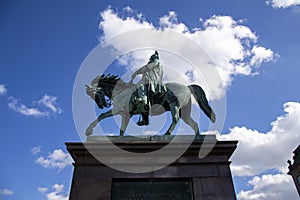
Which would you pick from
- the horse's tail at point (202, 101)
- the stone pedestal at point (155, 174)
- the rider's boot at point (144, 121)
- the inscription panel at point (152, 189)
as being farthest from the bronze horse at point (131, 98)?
the inscription panel at point (152, 189)

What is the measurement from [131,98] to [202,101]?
2.61 meters

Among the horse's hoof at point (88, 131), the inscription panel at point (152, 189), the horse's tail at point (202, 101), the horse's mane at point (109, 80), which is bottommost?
the inscription panel at point (152, 189)

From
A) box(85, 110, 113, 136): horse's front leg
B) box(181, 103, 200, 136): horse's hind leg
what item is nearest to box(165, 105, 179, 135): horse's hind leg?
box(181, 103, 200, 136): horse's hind leg

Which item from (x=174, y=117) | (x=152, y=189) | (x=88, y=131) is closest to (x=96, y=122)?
(x=88, y=131)

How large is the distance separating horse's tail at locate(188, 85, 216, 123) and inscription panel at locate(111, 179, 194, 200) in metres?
2.82

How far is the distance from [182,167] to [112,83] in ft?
14.4

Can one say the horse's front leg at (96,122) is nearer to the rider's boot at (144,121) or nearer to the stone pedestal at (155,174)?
the stone pedestal at (155,174)

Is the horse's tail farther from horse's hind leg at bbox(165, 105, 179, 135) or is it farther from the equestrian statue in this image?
horse's hind leg at bbox(165, 105, 179, 135)

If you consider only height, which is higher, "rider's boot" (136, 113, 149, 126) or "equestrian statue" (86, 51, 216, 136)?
"equestrian statue" (86, 51, 216, 136)

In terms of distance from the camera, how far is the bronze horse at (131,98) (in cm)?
810

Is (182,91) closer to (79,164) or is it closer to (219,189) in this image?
(219,189)

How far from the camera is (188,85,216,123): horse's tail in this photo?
818cm

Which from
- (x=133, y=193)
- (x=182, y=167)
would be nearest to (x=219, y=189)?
(x=182, y=167)

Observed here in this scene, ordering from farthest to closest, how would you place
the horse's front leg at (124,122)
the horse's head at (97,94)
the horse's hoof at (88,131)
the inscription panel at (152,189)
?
1. the horse's head at (97,94)
2. the horse's front leg at (124,122)
3. the horse's hoof at (88,131)
4. the inscription panel at (152,189)
